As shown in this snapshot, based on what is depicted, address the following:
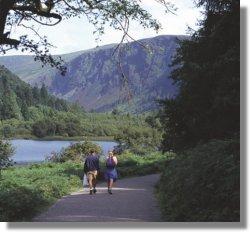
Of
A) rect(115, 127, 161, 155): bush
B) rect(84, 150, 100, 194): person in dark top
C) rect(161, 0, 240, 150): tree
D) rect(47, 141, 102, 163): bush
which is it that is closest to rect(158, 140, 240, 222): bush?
rect(161, 0, 240, 150): tree

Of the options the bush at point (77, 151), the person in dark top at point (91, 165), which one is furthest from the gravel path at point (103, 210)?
the bush at point (77, 151)

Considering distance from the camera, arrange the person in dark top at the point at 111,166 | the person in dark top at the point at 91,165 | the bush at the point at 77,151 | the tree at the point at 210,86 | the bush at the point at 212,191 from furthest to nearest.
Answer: the bush at the point at 77,151 < the person in dark top at the point at 111,166 < the person in dark top at the point at 91,165 < the tree at the point at 210,86 < the bush at the point at 212,191

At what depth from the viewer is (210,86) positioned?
1423 centimetres

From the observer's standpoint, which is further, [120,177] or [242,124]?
[120,177]

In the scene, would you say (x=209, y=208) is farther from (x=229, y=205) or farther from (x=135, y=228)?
(x=135, y=228)

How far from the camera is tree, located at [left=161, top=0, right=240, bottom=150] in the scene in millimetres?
11875

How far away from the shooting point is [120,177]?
27.1m

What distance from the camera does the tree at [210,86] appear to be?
11.9 m

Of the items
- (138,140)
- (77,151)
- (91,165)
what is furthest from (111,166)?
(138,140)

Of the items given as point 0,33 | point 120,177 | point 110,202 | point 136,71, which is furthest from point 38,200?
point 120,177

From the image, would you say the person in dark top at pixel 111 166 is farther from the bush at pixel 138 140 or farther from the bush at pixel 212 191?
the bush at pixel 138 140

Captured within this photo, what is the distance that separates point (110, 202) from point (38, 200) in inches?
79.4

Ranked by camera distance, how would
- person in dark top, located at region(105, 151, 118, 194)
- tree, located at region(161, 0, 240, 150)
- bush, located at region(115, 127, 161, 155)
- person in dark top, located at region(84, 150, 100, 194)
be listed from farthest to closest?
bush, located at region(115, 127, 161, 155)
person in dark top, located at region(105, 151, 118, 194)
person in dark top, located at region(84, 150, 100, 194)
tree, located at region(161, 0, 240, 150)

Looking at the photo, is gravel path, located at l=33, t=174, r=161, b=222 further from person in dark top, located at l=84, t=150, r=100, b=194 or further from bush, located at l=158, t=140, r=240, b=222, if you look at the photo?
bush, located at l=158, t=140, r=240, b=222
